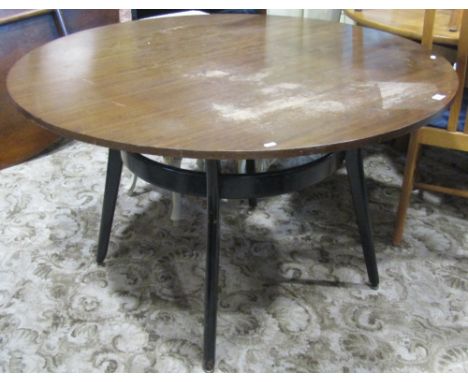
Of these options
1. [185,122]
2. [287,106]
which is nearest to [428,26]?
[287,106]

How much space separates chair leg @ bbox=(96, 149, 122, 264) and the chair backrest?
38.9 inches

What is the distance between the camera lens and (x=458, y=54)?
1435 millimetres

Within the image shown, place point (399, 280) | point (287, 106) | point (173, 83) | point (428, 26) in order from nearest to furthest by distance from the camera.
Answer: point (287, 106)
point (173, 83)
point (428, 26)
point (399, 280)

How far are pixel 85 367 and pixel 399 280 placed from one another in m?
0.99

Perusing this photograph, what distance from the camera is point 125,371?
1.29m

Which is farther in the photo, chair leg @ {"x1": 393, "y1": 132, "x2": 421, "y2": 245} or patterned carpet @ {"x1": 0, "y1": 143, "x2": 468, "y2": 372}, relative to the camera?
chair leg @ {"x1": 393, "y1": 132, "x2": 421, "y2": 245}

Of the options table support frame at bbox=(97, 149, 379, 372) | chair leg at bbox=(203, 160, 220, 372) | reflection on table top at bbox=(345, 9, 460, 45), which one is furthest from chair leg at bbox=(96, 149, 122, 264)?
reflection on table top at bbox=(345, 9, 460, 45)

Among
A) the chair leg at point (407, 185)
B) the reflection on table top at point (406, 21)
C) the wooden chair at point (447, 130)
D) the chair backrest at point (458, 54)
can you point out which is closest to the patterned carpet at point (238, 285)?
the chair leg at point (407, 185)

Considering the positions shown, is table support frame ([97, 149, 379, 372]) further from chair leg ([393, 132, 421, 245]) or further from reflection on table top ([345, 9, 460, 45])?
reflection on table top ([345, 9, 460, 45])

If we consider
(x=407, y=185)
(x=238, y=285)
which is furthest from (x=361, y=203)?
(x=238, y=285)

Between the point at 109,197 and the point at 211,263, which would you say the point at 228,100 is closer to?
the point at 211,263

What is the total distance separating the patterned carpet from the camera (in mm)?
1338

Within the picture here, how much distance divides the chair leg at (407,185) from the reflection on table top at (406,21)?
35 cm
